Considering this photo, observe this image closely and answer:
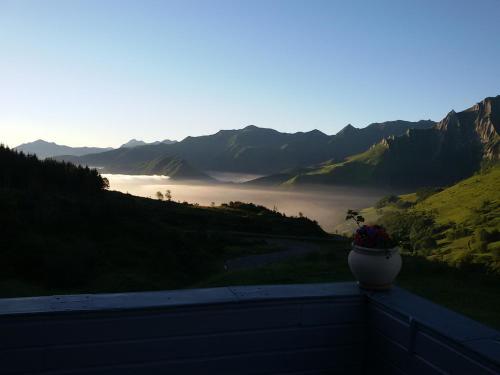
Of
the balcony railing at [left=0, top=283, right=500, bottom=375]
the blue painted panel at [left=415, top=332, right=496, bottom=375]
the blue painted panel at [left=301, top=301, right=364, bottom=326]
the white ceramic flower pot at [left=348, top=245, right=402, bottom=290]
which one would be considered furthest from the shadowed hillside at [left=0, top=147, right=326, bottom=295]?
the blue painted panel at [left=415, top=332, right=496, bottom=375]

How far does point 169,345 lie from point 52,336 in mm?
778

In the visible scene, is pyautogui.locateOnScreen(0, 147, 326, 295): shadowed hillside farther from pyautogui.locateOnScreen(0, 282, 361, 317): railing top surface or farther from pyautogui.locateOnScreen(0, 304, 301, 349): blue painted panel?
pyautogui.locateOnScreen(0, 304, 301, 349): blue painted panel

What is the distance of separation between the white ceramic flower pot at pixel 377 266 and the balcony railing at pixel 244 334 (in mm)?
99

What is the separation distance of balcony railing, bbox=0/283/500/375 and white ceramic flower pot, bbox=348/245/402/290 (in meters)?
0.10

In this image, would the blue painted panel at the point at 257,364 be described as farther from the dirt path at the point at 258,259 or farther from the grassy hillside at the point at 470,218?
the grassy hillside at the point at 470,218

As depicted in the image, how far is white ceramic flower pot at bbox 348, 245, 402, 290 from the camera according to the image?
11.7ft

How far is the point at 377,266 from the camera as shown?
358 centimetres

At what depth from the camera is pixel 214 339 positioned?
3.13 m

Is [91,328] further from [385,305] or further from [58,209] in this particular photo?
[58,209]

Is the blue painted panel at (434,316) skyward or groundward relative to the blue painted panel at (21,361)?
skyward

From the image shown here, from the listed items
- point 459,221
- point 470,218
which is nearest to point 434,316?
point 470,218

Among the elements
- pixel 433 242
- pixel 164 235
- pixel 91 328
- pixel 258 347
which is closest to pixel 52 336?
pixel 91 328

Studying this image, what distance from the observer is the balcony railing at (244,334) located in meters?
2.75

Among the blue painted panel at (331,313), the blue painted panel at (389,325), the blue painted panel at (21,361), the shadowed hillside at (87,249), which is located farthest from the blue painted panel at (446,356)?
the shadowed hillside at (87,249)
